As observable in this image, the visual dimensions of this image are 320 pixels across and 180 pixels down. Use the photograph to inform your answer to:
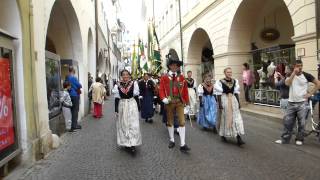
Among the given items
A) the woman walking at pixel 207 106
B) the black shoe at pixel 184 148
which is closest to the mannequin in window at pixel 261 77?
the woman walking at pixel 207 106

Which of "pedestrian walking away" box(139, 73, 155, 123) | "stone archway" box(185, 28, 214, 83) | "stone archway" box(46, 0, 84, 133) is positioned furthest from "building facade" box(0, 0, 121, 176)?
"stone archway" box(185, 28, 214, 83)

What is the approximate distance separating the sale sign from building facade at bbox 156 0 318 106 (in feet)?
24.4

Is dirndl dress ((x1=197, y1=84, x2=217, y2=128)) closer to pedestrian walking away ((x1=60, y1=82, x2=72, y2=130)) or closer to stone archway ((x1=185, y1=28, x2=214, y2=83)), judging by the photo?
pedestrian walking away ((x1=60, y1=82, x2=72, y2=130))

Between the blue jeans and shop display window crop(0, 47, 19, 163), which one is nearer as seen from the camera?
shop display window crop(0, 47, 19, 163)

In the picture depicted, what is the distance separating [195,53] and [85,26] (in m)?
11.4

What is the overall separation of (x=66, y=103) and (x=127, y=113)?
3.69m

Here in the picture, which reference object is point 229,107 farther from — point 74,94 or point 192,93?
point 74,94

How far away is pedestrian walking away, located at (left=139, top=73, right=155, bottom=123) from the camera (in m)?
14.0

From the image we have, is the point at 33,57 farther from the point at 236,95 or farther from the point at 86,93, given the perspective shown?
the point at 86,93

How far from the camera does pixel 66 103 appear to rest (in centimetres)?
1159

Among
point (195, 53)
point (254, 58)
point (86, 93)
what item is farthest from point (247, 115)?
point (195, 53)

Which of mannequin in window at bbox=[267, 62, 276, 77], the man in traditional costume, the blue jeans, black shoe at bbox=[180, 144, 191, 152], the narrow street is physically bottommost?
the narrow street

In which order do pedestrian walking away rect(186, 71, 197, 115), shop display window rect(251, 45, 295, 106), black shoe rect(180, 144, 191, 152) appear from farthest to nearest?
shop display window rect(251, 45, 295, 106) < pedestrian walking away rect(186, 71, 197, 115) < black shoe rect(180, 144, 191, 152)

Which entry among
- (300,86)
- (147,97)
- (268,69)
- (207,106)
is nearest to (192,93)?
(147,97)
